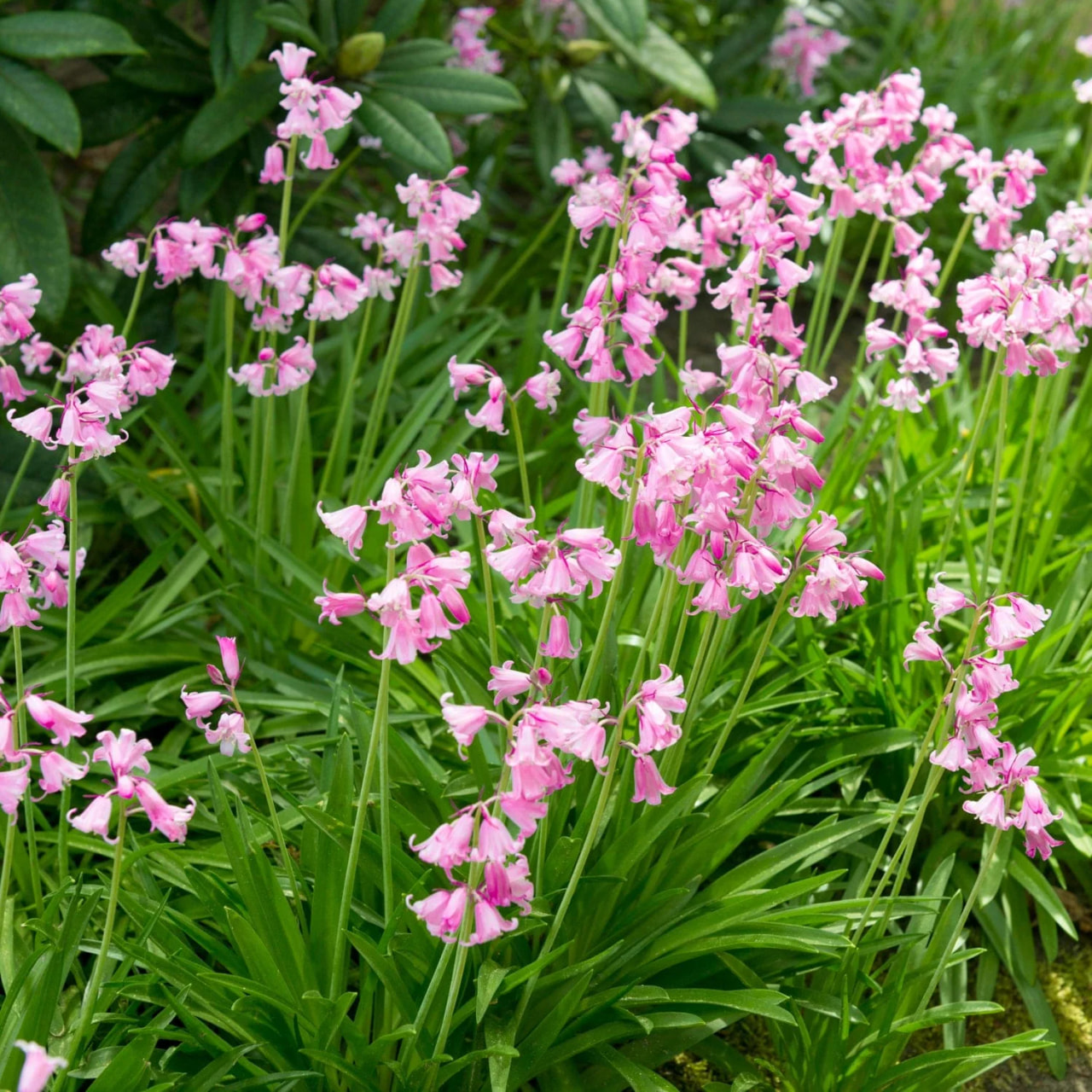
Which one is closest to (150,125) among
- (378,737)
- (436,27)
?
(436,27)

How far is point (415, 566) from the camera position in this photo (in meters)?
1.32

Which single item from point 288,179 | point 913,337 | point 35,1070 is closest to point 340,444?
point 288,179

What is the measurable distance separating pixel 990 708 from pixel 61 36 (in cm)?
207

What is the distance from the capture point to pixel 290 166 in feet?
7.02

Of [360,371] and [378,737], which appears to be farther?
[360,371]

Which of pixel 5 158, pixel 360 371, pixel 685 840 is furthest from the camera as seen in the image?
pixel 360 371

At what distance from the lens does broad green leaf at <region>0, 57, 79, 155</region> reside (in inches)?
96.4

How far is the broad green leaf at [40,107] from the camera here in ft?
8.04

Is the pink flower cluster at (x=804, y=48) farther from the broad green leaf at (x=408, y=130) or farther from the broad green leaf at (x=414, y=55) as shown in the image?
the broad green leaf at (x=408, y=130)

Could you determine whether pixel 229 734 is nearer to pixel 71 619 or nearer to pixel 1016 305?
pixel 71 619

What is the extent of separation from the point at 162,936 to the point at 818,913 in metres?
0.87

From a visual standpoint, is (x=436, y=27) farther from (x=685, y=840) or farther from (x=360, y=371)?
(x=685, y=840)

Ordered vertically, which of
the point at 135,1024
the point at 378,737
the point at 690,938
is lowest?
the point at 135,1024

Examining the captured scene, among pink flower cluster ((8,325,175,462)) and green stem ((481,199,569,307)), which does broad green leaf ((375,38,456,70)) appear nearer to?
green stem ((481,199,569,307))
